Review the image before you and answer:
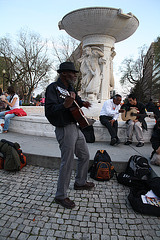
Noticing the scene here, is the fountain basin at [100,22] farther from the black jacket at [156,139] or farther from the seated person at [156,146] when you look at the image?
the black jacket at [156,139]

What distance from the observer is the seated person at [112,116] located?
5.57 metres

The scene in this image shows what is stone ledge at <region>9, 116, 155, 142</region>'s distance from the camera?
19.4ft

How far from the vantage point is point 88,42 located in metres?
9.76

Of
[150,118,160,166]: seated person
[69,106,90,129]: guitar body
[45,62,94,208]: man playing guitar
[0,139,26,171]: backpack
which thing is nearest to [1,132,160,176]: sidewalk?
[150,118,160,166]: seated person

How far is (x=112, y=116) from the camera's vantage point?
6.00m

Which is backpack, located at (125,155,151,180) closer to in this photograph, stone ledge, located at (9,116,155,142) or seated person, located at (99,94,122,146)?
seated person, located at (99,94,122,146)

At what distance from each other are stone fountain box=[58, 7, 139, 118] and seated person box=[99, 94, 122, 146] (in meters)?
3.96

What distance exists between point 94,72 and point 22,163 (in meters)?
7.01

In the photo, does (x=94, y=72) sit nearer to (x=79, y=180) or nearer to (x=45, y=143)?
(x=45, y=143)

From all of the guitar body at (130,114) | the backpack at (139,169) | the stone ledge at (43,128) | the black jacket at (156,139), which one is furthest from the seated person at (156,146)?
the stone ledge at (43,128)

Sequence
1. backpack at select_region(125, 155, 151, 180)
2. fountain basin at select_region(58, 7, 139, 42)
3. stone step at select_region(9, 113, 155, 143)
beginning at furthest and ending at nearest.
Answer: fountain basin at select_region(58, 7, 139, 42) < stone step at select_region(9, 113, 155, 143) < backpack at select_region(125, 155, 151, 180)

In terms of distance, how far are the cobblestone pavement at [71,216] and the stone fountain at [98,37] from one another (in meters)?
7.20

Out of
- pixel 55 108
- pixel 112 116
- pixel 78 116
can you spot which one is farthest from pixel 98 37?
pixel 55 108

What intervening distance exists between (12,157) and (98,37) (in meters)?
8.05
